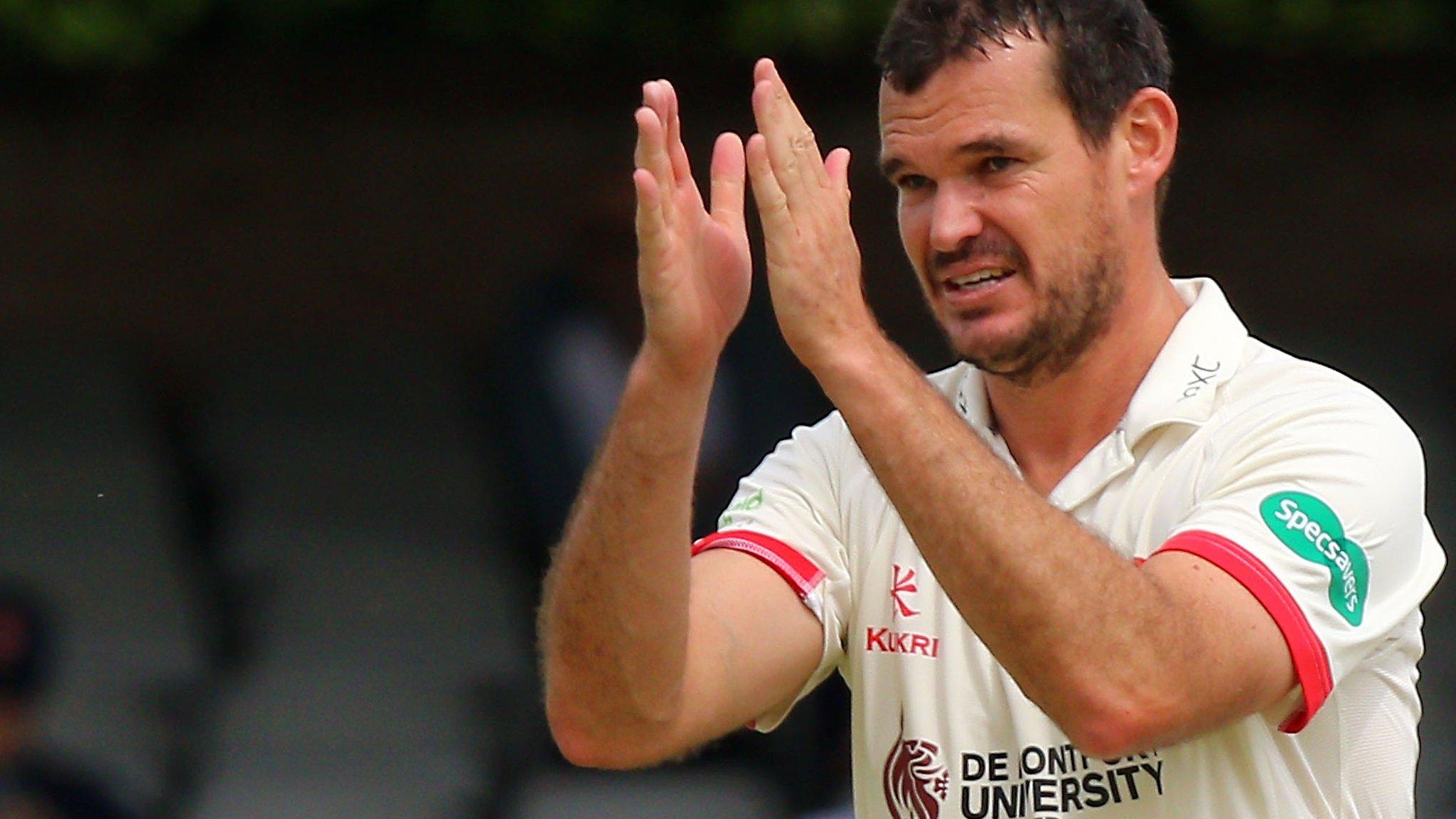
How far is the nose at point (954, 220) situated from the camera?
2852 millimetres

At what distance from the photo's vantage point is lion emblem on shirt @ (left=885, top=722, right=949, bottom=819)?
2816 millimetres

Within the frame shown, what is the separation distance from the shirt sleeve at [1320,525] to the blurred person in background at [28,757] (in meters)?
3.88

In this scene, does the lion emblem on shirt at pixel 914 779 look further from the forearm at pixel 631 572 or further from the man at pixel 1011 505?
the forearm at pixel 631 572

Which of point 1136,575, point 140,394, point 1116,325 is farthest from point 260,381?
point 1136,575

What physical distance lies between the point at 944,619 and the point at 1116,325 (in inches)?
18.9

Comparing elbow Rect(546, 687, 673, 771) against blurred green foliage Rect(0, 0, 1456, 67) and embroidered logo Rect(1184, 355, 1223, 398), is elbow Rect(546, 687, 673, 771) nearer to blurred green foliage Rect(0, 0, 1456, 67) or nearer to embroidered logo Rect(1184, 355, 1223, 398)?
embroidered logo Rect(1184, 355, 1223, 398)

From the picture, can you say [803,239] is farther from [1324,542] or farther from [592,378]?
[592,378]

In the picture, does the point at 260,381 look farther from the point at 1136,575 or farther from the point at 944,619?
the point at 1136,575

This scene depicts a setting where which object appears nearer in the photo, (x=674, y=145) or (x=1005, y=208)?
(x=674, y=145)

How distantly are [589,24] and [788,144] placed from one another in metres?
3.05

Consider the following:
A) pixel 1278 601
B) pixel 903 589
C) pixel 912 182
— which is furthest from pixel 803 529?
pixel 1278 601

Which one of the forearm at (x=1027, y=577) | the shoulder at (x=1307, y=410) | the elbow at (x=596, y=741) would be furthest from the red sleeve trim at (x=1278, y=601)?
the elbow at (x=596, y=741)

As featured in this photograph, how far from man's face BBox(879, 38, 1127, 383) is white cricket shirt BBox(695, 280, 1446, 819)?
0.52 feet

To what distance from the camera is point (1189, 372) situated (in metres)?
2.93
